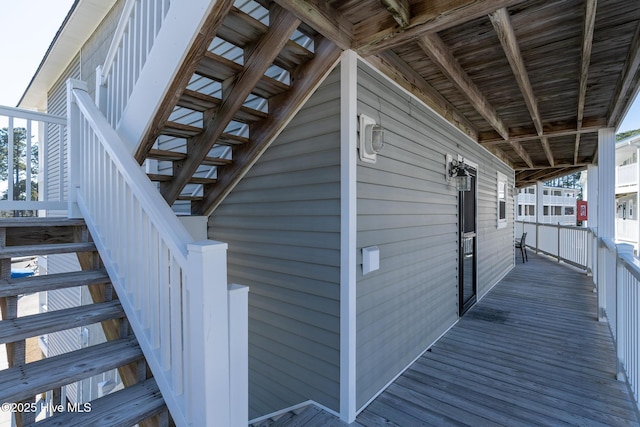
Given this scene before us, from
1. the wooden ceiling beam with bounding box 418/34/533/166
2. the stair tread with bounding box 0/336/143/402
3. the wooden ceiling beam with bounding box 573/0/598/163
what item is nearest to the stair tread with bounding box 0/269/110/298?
the stair tread with bounding box 0/336/143/402

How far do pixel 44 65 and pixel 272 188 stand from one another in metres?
7.40

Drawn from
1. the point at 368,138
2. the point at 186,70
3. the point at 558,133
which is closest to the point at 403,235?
the point at 368,138


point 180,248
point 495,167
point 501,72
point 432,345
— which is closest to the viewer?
point 180,248

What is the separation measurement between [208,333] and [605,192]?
5.28 meters

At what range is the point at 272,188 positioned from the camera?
2.81 metres

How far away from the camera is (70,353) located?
159cm

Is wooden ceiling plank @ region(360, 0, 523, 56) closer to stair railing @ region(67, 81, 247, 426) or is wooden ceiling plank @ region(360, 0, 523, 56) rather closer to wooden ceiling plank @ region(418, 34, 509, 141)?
wooden ceiling plank @ region(418, 34, 509, 141)

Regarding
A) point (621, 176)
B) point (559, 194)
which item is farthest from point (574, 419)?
point (559, 194)

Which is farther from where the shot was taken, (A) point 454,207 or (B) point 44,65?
(B) point 44,65

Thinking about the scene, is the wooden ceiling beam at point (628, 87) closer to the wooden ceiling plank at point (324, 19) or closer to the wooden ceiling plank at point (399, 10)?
the wooden ceiling plank at point (399, 10)

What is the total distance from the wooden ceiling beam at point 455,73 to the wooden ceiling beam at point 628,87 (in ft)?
3.87

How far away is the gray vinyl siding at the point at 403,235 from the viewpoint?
2.44m

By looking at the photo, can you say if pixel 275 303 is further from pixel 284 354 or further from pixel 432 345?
pixel 432 345

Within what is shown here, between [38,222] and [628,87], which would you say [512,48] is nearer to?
[628,87]
